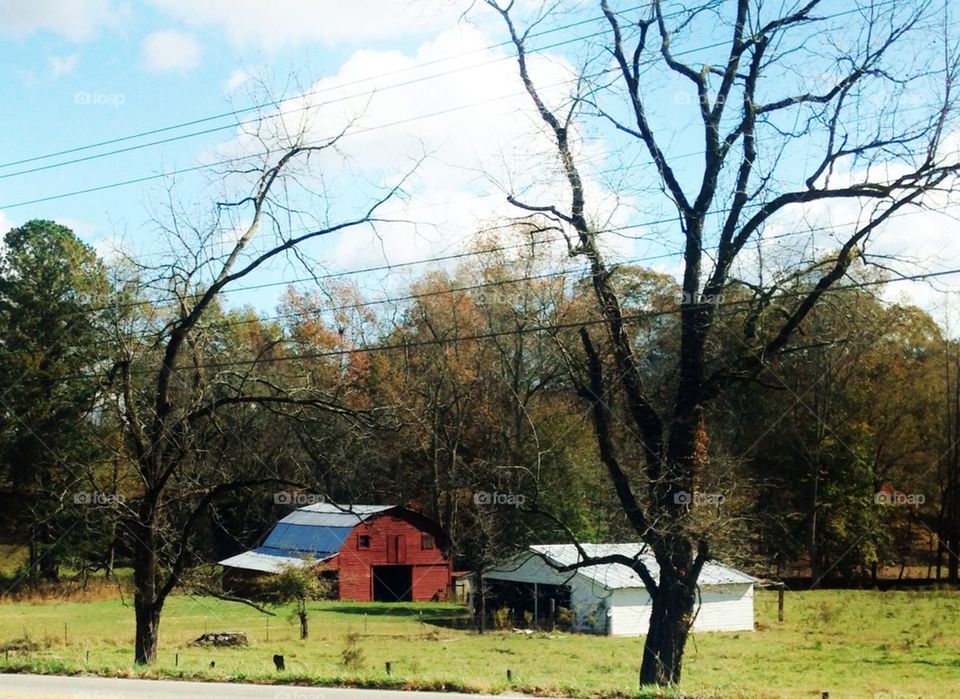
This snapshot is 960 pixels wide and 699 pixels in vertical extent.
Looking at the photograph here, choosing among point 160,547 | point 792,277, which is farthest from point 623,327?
point 160,547

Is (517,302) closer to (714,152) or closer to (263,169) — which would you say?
(263,169)

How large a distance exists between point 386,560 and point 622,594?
17503 millimetres

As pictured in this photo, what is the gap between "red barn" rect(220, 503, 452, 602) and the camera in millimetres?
55938

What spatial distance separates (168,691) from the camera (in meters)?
13.5

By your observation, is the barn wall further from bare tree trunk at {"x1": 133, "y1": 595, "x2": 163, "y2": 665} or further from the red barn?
bare tree trunk at {"x1": 133, "y1": 595, "x2": 163, "y2": 665}

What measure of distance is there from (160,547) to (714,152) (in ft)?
47.2

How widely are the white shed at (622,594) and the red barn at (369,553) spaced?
10.9 metres

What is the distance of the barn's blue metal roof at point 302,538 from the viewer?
54.8 m

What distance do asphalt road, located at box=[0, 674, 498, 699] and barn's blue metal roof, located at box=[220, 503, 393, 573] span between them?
3786 cm

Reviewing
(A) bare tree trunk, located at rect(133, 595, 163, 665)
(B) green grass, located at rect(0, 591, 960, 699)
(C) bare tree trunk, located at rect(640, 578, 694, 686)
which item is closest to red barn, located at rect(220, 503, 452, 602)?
(B) green grass, located at rect(0, 591, 960, 699)

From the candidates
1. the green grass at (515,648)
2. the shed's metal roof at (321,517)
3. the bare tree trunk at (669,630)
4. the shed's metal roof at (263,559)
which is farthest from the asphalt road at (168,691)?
the shed's metal roof at (321,517)

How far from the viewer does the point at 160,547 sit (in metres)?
23.2

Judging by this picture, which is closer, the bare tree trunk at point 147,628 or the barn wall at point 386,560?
the bare tree trunk at point 147,628

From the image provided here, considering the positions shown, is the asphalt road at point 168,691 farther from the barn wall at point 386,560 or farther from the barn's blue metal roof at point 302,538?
the barn wall at point 386,560
